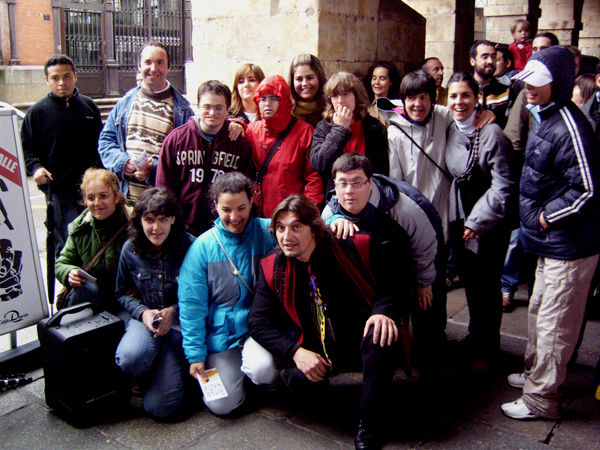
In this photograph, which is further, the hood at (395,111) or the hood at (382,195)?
the hood at (395,111)

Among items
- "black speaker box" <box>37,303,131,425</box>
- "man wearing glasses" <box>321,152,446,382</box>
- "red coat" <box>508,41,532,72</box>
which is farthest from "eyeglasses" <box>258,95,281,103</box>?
"red coat" <box>508,41,532,72</box>

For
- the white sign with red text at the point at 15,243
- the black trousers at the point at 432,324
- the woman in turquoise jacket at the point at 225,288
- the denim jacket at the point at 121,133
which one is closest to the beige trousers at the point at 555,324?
the black trousers at the point at 432,324

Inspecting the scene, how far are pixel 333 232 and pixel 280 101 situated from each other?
1.10 m

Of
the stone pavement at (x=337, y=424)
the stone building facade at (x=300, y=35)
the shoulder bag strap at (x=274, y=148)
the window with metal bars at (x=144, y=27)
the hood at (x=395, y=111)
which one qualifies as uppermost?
the window with metal bars at (x=144, y=27)

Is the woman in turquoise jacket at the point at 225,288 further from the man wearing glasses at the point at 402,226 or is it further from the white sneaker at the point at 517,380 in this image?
the white sneaker at the point at 517,380

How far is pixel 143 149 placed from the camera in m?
4.16

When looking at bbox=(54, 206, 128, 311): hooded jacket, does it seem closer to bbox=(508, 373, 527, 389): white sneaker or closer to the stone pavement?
the stone pavement

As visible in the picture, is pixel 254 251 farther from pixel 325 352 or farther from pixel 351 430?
pixel 351 430

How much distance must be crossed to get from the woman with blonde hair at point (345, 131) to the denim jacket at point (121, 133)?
1.14 m

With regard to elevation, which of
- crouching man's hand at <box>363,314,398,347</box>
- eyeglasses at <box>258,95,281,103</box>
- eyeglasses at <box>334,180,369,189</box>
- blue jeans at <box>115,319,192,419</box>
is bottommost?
blue jeans at <box>115,319,192,419</box>

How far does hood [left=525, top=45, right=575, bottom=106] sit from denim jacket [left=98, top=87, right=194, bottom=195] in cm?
249

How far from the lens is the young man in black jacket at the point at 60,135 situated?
4.73 metres

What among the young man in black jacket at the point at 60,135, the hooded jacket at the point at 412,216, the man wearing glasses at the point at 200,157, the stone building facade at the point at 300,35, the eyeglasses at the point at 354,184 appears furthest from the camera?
the stone building facade at the point at 300,35

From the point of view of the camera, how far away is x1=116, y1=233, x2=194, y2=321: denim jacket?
3.47m
